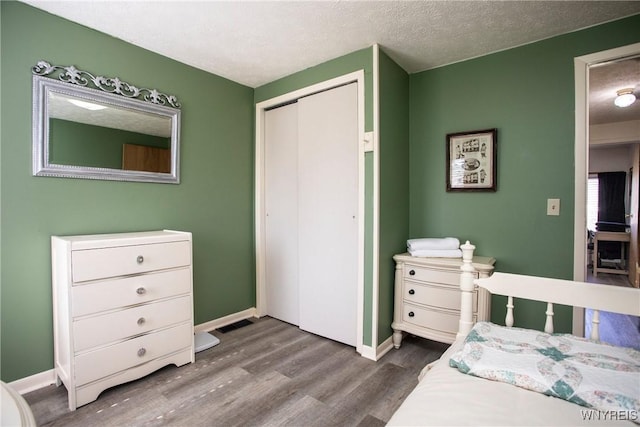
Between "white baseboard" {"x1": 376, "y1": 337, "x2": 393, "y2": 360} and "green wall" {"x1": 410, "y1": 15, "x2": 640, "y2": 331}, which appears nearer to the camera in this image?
"green wall" {"x1": 410, "y1": 15, "x2": 640, "y2": 331}

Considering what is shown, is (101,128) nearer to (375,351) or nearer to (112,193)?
(112,193)

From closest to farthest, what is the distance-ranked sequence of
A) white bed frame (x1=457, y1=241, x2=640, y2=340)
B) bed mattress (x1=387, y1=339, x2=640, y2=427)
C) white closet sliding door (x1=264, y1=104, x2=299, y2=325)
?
bed mattress (x1=387, y1=339, x2=640, y2=427) → white bed frame (x1=457, y1=241, x2=640, y2=340) → white closet sliding door (x1=264, y1=104, x2=299, y2=325)

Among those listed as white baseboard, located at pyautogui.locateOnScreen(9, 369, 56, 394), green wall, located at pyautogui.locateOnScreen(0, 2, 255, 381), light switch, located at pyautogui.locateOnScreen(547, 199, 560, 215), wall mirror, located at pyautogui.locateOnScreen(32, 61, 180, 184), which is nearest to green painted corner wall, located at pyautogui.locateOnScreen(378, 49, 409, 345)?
light switch, located at pyautogui.locateOnScreen(547, 199, 560, 215)

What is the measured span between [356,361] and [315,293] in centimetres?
66

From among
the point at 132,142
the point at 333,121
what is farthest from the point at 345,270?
the point at 132,142

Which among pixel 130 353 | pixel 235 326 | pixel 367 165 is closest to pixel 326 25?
pixel 367 165

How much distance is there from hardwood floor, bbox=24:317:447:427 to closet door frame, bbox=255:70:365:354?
1.09ft

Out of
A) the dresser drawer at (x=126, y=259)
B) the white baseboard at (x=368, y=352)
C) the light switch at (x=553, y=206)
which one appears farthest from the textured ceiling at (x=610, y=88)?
the dresser drawer at (x=126, y=259)

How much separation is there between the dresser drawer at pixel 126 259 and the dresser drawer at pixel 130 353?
439 mm

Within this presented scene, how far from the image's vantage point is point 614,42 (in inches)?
76.5

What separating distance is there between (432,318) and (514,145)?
1.47 m

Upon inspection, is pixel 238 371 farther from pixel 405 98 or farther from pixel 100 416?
pixel 405 98

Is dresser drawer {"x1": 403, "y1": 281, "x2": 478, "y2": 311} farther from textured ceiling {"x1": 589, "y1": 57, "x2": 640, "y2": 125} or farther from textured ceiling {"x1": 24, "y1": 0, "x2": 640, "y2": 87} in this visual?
textured ceiling {"x1": 24, "y1": 0, "x2": 640, "y2": 87}

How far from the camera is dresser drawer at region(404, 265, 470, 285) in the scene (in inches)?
85.0
